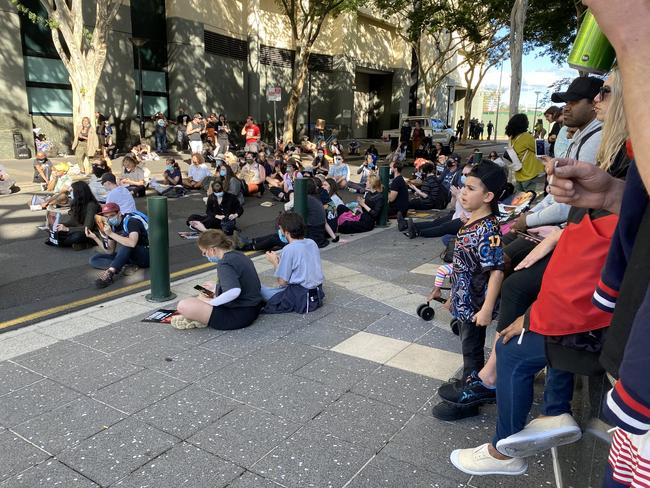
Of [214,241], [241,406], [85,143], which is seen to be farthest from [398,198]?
[85,143]

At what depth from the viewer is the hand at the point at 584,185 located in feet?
5.67

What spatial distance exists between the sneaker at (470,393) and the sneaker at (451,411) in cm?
3

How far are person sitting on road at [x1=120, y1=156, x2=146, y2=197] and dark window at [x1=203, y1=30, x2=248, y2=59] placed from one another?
13.3m

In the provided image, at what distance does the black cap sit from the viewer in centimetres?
377

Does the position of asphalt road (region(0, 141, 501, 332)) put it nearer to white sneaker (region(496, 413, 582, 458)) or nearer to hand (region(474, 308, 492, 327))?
hand (region(474, 308, 492, 327))

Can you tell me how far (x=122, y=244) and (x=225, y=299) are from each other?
9.09 ft

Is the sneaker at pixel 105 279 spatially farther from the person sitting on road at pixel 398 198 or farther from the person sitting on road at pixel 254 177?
the person sitting on road at pixel 254 177

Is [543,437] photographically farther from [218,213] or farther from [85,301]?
[218,213]

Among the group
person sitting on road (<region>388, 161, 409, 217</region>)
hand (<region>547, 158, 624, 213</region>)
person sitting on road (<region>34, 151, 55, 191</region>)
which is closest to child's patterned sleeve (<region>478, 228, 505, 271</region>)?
hand (<region>547, 158, 624, 213</region>)

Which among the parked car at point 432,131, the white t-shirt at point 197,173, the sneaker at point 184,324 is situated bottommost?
the sneaker at point 184,324

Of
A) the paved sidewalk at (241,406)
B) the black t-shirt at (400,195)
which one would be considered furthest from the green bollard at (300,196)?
the paved sidewalk at (241,406)

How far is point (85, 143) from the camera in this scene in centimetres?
1587

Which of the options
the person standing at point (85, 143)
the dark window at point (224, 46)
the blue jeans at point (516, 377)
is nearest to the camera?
the blue jeans at point (516, 377)

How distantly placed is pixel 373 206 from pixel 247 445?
7173 millimetres
